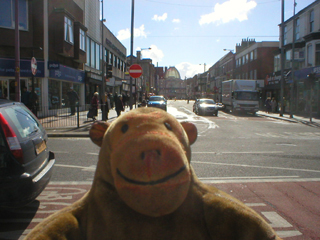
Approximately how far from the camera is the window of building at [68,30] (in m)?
20.5

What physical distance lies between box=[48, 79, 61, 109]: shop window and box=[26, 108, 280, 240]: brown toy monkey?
1939cm

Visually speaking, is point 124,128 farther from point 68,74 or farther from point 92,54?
point 92,54

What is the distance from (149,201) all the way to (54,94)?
69.4ft

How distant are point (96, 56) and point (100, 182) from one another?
31680mm

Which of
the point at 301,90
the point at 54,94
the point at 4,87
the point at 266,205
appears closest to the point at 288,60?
the point at 301,90

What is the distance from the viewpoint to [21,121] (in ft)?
13.4

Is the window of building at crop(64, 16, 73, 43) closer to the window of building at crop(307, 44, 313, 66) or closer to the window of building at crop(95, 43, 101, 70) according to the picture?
the window of building at crop(95, 43, 101, 70)

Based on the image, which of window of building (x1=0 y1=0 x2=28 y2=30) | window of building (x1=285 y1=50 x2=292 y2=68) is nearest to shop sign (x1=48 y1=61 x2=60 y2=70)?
window of building (x1=0 y1=0 x2=28 y2=30)

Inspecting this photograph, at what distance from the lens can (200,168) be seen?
6.47 metres

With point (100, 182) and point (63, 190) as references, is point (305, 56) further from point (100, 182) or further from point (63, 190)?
point (100, 182)

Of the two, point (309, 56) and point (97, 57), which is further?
point (97, 57)

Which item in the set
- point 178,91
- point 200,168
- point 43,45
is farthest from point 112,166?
point 178,91

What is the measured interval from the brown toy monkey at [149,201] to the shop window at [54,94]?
19.4 m

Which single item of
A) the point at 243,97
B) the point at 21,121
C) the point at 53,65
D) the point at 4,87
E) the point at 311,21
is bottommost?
the point at 21,121
